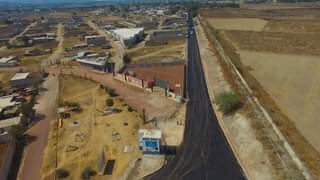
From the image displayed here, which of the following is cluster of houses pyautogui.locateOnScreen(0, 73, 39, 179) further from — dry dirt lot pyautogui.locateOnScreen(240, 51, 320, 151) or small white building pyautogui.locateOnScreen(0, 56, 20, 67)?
dry dirt lot pyautogui.locateOnScreen(240, 51, 320, 151)

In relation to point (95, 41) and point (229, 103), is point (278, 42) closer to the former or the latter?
point (229, 103)

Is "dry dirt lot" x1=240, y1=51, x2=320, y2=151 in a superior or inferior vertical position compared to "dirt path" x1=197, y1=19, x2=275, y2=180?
superior

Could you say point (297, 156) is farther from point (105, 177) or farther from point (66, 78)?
point (66, 78)

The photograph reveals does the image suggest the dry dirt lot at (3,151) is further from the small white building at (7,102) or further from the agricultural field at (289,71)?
Result: the agricultural field at (289,71)

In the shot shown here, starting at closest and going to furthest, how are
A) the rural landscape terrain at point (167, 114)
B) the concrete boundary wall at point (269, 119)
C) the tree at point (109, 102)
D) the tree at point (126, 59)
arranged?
the concrete boundary wall at point (269, 119), the rural landscape terrain at point (167, 114), the tree at point (109, 102), the tree at point (126, 59)

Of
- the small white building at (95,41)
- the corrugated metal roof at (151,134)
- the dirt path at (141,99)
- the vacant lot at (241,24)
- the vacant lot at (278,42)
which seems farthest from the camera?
the vacant lot at (241,24)

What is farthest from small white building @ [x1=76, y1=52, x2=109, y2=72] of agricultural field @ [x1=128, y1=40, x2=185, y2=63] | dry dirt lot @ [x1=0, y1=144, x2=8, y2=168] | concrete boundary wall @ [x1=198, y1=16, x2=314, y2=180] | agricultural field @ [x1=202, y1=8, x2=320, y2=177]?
dry dirt lot @ [x1=0, y1=144, x2=8, y2=168]

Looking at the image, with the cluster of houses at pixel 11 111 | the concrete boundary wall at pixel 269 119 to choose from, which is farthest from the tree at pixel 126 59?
the concrete boundary wall at pixel 269 119
